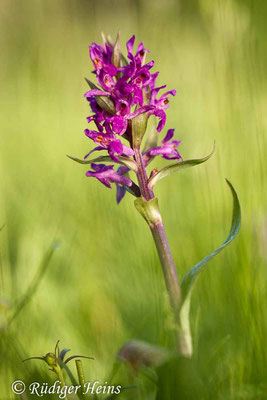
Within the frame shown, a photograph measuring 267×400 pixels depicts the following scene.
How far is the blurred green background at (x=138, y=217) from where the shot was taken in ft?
4.03

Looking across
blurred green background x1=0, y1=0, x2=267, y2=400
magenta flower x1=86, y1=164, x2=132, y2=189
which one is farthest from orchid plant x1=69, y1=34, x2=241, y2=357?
blurred green background x1=0, y1=0, x2=267, y2=400

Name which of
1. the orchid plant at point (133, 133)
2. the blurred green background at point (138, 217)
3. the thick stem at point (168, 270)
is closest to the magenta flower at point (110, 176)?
the orchid plant at point (133, 133)

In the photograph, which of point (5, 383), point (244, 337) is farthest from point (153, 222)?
point (5, 383)

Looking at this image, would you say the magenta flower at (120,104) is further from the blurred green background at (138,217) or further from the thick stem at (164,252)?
the blurred green background at (138,217)

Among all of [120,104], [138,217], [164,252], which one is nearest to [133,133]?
[120,104]

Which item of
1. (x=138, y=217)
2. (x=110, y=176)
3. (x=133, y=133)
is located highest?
(x=133, y=133)

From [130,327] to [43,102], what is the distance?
9.00 ft

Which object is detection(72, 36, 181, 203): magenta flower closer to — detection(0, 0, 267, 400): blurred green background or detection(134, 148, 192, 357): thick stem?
detection(134, 148, 192, 357): thick stem

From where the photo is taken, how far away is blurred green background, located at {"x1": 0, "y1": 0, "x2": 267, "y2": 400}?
1.23m

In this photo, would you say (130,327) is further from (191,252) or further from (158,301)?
(191,252)

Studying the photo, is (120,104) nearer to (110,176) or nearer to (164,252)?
(110,176)

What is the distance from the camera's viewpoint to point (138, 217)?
2.36 metres

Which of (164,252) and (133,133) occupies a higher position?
(133,133)

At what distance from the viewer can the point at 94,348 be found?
4.55 ft
